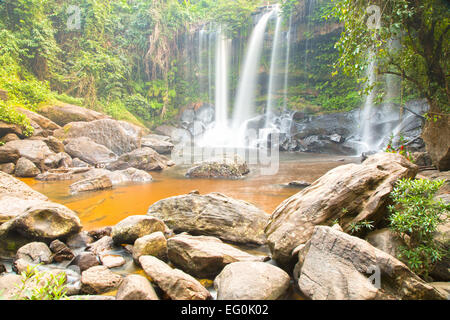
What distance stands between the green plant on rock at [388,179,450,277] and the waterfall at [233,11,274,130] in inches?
758

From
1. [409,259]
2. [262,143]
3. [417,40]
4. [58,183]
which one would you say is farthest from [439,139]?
[262,143]

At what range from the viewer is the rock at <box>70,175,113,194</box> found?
261 inches

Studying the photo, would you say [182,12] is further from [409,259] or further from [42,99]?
[409,259]

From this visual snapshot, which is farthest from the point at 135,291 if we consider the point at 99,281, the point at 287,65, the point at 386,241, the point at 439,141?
the point at 287,65

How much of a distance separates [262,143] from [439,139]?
500 inches

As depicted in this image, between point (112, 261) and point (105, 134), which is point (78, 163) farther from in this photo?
point (112, 261)

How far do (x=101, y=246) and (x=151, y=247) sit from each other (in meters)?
0.90

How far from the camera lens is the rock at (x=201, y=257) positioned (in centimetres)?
284

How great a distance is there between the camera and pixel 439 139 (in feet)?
16.5

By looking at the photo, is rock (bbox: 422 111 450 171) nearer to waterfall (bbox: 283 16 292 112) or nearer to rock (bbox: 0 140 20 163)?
rock (bbox: 0 140 20 163)

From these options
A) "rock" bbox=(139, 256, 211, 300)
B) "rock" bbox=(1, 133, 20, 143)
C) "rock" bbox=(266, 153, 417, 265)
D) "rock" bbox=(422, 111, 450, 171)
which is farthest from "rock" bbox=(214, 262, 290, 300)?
"rock" bbox=(1, 133, 20, 143)

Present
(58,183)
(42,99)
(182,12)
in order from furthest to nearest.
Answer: (182,12)
(42,99)
(58,183)

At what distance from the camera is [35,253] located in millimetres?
3184

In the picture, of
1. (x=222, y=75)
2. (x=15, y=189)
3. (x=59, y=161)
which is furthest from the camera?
(x=222, y=75)
